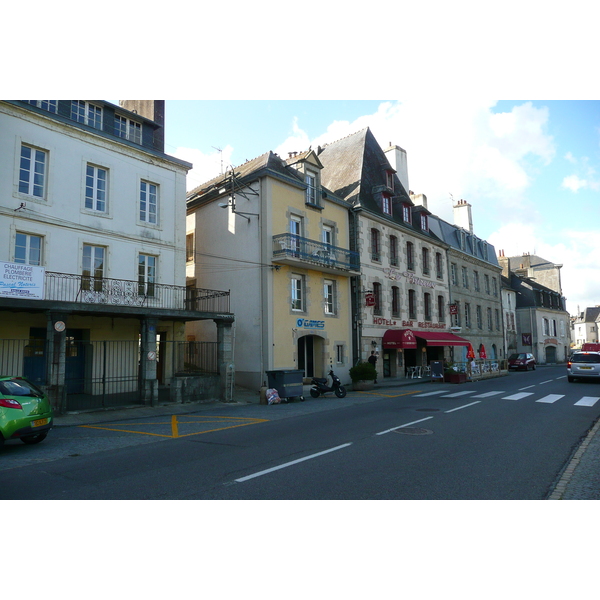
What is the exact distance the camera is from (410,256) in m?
29.2

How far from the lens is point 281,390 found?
16.3 metres

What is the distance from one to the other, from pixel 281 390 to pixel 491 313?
91.4ft

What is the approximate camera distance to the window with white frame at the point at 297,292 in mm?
→ 21138

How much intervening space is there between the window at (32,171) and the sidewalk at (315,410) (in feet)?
22.9

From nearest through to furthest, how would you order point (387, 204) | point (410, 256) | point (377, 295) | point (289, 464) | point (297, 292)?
point (289, 464) → point (297, 292) → point (377, 295) → point (387, 204) → point (410, 256)

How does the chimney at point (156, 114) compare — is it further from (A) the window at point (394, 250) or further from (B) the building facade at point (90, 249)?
(A) the window at point (394, 250)

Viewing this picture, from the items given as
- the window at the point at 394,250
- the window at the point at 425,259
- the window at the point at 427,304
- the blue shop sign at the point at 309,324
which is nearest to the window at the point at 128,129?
the blue shop sign at the point at 309,324

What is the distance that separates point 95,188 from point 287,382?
9.34 m

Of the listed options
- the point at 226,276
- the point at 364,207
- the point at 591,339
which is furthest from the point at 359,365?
the point at 591,339

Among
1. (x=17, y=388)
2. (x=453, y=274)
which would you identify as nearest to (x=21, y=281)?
(x=17, y=388)

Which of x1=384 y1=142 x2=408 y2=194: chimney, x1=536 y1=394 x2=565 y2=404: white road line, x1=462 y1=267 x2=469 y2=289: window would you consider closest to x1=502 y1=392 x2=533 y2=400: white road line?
x1=536 y1=394 x2=565 y2=404: white road line

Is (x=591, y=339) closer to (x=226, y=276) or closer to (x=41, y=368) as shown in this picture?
(x=226, y=276)

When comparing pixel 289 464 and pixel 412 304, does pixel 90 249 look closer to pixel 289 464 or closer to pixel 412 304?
pixel 289 464

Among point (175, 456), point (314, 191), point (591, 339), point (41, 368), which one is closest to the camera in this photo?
point (175, 456)
